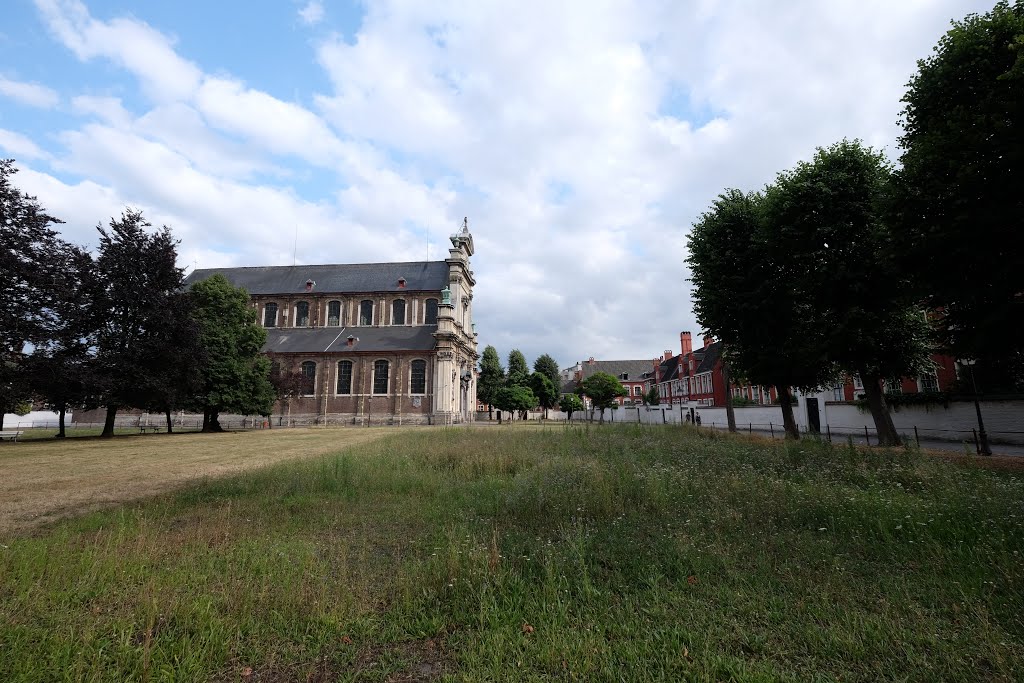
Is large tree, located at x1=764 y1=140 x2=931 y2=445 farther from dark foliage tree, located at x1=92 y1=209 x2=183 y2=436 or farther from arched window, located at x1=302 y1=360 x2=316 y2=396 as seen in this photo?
arched window, located at x1=302 y1=360 x2=316 y2=396

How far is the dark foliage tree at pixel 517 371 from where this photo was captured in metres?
77.9

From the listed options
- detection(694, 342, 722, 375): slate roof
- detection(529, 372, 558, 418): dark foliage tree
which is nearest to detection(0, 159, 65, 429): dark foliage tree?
detection(694, 342, 722, 375): slate roof

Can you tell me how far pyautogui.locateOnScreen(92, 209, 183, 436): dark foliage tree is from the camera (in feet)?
86.1

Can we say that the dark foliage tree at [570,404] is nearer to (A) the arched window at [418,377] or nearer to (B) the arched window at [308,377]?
(A) the arched window at [418,377]

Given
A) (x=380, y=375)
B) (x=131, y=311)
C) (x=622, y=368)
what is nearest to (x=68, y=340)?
(x=131, y=311)

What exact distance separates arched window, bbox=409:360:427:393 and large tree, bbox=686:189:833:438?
34.1 meters

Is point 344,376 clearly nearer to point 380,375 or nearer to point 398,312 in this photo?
point 380,375

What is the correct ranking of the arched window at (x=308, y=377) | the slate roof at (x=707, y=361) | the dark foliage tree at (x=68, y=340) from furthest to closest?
the slate roof at (x=707, y=361) → the arched window at (x=308, y=377) → the dark foliage tree at (x=68, y=340)

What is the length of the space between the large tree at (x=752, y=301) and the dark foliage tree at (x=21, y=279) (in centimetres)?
3138

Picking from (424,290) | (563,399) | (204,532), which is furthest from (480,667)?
(563,399)

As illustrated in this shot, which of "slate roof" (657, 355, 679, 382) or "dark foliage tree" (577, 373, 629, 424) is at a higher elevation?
"slate roof" (657, 355, 679, 382)

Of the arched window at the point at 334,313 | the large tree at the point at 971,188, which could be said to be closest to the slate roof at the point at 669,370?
the arched window at the point at 334,313

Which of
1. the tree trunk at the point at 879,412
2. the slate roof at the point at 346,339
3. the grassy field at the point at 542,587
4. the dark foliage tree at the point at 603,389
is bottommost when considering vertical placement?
the grassy field at the point at 542,587

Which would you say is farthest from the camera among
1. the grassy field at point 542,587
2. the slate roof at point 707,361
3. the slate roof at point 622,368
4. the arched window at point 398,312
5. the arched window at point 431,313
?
the slate roof at point 622,368
